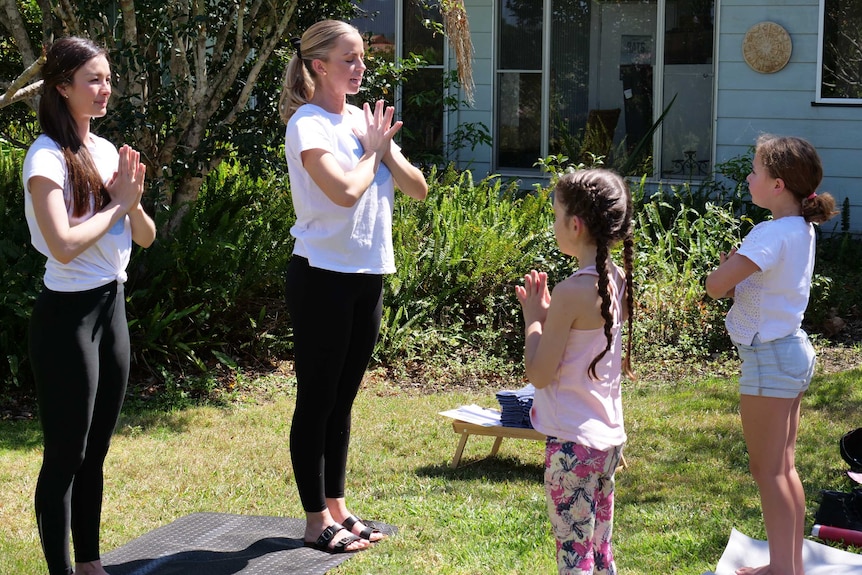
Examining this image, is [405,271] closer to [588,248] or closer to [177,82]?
[177,82]

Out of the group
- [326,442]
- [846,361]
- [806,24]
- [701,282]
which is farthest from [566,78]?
[326,442]

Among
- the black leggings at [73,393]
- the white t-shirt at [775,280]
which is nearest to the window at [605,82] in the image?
the white t-shirt at [775,280]

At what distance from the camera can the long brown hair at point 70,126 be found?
128 inches

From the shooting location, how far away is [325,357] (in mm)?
3691

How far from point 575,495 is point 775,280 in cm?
105

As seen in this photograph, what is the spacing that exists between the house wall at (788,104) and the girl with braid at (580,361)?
303 inches

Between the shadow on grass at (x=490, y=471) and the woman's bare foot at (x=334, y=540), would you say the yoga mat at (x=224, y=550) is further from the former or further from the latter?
the shadow on grass at (x=490, y=471)

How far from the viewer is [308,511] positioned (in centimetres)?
391

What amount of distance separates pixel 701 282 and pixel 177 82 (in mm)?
4346

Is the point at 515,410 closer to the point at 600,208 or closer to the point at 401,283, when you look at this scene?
the point at 600,208

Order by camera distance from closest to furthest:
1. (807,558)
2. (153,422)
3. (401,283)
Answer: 1. (807,558)
2. (153,422)
3. (401,283)

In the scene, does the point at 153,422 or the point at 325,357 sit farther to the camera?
the point at 153,422

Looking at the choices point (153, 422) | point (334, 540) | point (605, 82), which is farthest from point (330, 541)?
point (605, 82)

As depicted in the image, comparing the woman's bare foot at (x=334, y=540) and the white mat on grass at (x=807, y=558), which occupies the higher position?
the woman's bare foot at (x=334, y=540)
